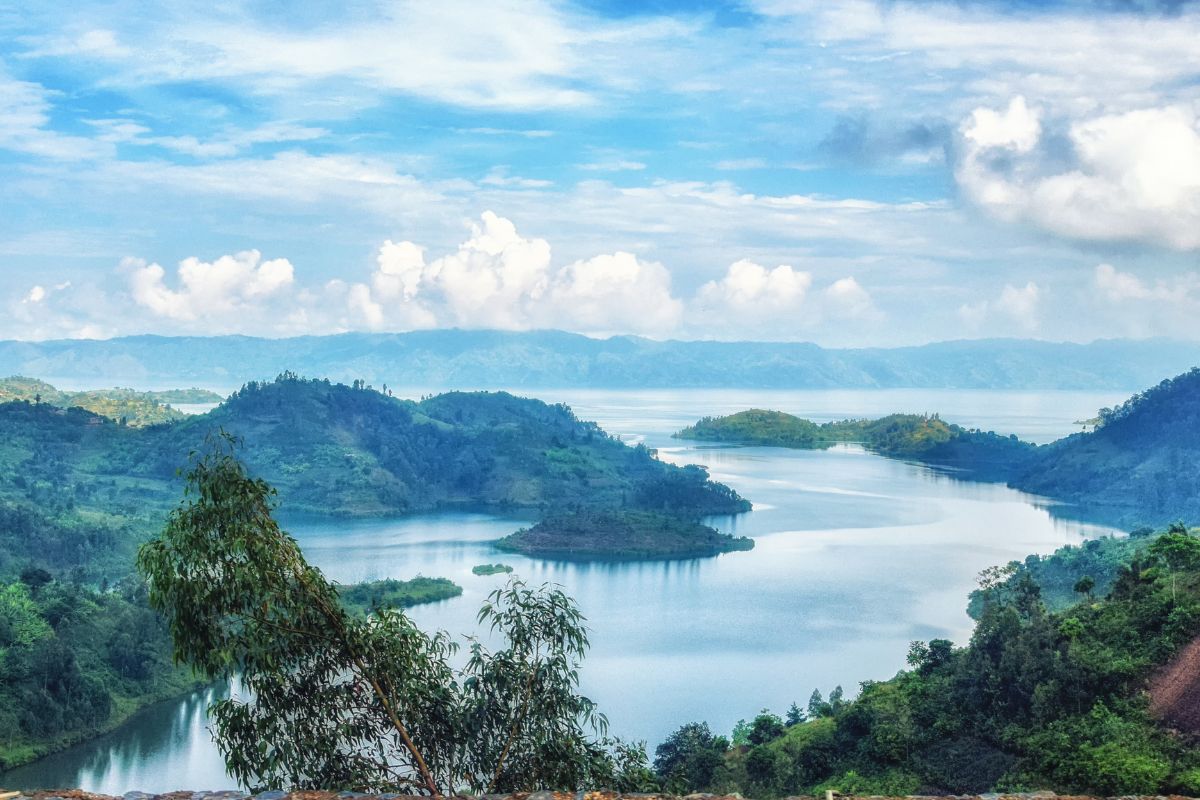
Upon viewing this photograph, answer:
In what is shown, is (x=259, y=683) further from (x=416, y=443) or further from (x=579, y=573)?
(x=416, y=443)

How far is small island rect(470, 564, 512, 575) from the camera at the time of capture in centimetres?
3438

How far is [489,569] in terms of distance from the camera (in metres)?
34.7

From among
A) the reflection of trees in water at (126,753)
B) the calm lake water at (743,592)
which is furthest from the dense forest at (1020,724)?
the reflection of trees in water at (126,753)

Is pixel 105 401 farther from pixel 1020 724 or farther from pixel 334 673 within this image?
pixel 334 673

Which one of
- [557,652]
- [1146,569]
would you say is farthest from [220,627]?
[1146,569]

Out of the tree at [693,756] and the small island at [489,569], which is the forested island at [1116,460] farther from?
the tree at [693,756]

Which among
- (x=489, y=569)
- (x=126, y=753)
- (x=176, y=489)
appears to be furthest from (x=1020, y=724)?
(x=176, y=489)

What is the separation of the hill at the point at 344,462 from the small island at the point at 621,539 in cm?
371

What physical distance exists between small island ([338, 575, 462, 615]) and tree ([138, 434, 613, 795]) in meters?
22.3

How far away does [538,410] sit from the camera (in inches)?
3031

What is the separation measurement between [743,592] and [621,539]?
34.1ft

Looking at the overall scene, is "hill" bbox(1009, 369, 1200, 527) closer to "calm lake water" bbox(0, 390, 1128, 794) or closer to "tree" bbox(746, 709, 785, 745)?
"calm lake water" bbox(0, 390, 1128, 794)

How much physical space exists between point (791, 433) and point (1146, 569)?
6519cm

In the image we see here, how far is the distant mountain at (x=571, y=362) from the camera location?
147 meters
